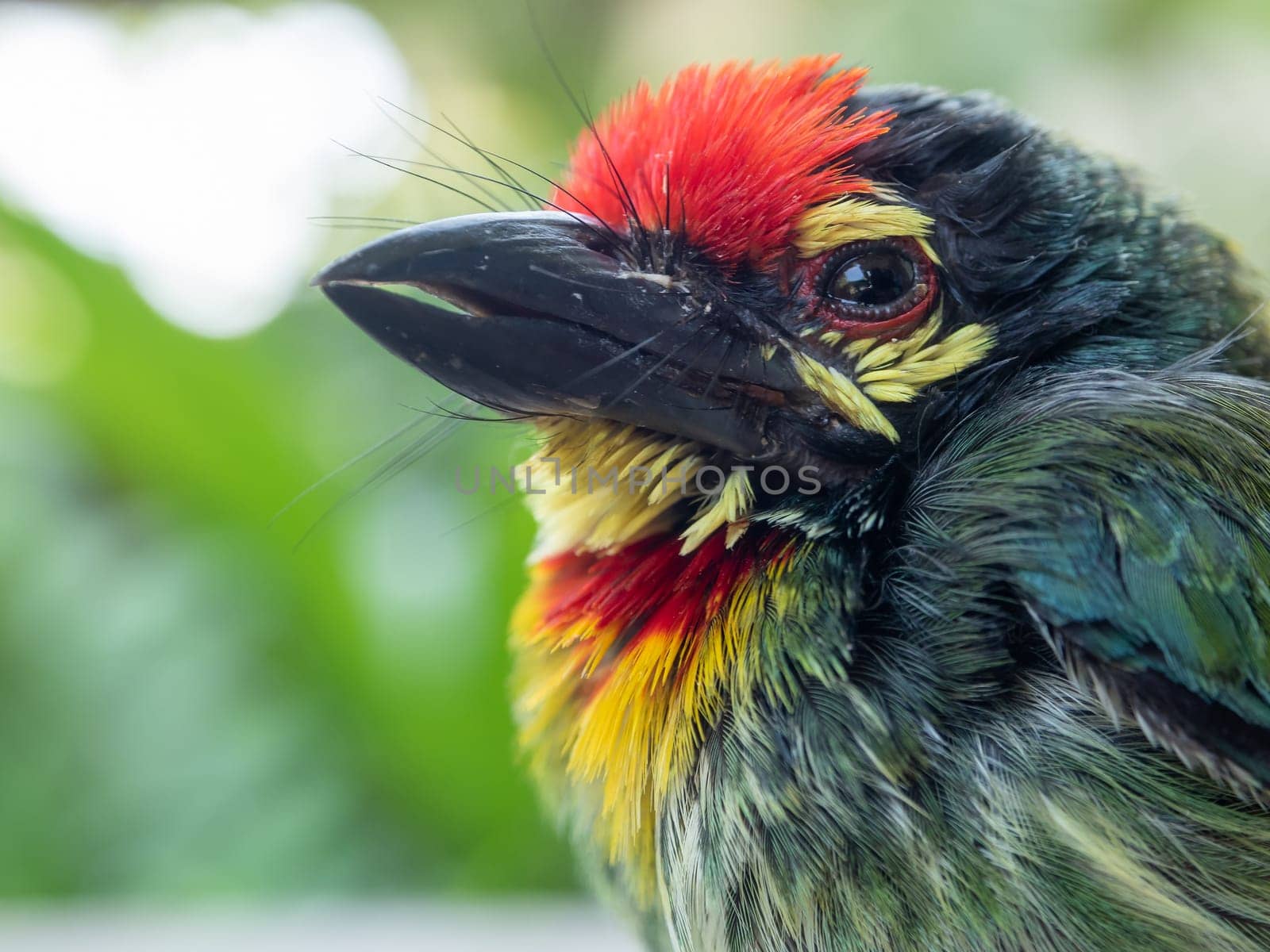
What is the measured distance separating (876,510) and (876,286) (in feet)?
0.75

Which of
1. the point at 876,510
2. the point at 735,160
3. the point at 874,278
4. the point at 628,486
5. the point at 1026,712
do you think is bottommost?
the point at 1026,712

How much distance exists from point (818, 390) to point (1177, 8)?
415 centimetres

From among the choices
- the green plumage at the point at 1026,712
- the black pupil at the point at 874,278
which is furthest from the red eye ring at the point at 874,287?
the green plumage at the point at 1026,712

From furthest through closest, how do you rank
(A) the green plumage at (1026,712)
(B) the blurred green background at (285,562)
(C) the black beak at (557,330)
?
(B) the blurred green background at (285,562), (C) the black beak at (557,330), (A) the green plumage at (1026,712)

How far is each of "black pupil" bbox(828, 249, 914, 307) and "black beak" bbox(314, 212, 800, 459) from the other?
3.9 inches

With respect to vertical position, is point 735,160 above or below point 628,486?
above

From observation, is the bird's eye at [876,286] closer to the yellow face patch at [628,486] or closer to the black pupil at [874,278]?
the black pupil at [874,278]

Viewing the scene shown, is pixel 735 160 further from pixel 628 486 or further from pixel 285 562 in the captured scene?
pixel 285 562

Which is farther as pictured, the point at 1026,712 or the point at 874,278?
the point at 874,278

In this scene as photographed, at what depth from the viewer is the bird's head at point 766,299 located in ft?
3.26

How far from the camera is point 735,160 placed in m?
1.05

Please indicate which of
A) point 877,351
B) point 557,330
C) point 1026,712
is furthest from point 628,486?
point 1026,712

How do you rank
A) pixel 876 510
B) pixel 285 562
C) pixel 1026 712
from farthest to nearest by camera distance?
pixel 285 562 → pixel 876 510 → pixel 1026 712

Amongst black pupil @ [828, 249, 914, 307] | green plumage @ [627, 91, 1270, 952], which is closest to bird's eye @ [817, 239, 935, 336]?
black pupil @ [828, 249, 914, 307]
